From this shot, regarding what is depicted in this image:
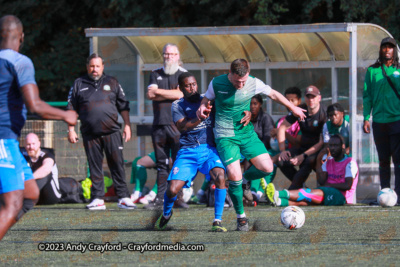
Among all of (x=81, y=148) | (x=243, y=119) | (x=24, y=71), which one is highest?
(x=24, y=71)

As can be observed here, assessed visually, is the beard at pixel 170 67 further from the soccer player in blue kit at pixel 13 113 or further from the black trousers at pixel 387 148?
the soccer player in blue kit at pixel 13 113

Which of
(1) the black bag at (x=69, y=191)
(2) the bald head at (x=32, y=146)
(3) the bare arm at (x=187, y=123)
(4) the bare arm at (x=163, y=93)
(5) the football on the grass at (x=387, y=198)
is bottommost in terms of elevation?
(1) the black bag at (x=69, y=191)

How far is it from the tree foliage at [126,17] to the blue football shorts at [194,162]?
7648 millimetres

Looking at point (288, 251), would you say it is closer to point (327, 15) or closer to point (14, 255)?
point (14, 255)

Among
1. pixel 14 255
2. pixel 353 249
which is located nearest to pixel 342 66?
pixel 353 249

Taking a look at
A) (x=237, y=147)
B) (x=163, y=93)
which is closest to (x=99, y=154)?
(x=163, y=93)

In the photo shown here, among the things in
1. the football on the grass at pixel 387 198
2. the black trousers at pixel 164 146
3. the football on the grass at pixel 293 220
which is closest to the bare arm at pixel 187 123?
the football on the grass at pixel 293 220

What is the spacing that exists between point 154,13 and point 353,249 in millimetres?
11952

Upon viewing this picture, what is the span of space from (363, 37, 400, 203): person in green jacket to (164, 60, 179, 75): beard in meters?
2.80

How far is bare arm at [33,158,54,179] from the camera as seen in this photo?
1277 centimetres

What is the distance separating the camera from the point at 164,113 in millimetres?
11797

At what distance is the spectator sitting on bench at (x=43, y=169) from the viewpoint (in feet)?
42.1

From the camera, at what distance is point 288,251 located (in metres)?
6.96

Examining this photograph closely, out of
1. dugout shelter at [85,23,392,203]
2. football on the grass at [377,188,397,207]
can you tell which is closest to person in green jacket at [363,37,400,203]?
football on the grass at [377,188,397,207]
